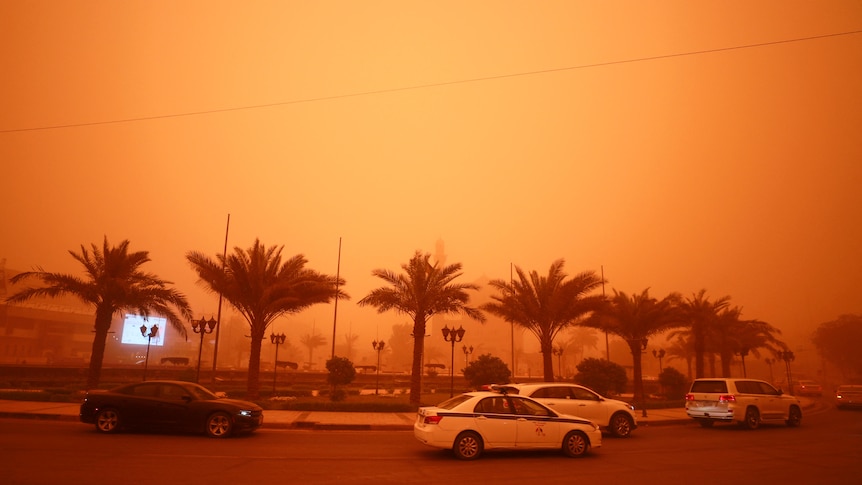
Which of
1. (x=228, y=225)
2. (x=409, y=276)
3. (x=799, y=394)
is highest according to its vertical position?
(x=228, y=225)

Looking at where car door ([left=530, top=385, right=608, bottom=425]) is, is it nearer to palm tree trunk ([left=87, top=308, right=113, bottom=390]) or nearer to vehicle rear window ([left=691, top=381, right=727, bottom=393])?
vehicle rear window ([left=691, top=381, right=727, bottom=393])

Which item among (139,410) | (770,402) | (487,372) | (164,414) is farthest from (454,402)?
(487,372)

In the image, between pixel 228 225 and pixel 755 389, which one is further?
pixel 228 225

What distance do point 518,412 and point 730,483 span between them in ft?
14.2

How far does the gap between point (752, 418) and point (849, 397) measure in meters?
16.6

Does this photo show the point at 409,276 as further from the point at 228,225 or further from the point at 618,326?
the point at 228,225

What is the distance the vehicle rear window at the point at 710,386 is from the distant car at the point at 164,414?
16.2m

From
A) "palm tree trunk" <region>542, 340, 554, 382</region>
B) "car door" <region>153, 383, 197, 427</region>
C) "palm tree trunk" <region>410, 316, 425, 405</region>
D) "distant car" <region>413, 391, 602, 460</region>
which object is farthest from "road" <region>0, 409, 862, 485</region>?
"palm tree trunk" <region>542, 340, 554, 382</region>

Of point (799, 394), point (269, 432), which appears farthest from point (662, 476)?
point (799, 394)

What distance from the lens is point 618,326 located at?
3288 centimetres

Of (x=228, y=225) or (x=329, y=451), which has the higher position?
(x=228, y=225)

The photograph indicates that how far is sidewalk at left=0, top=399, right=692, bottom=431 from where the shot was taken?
17.0 m

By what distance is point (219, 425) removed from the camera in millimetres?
14164

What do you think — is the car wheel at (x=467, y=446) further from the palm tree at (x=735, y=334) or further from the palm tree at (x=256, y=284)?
the palm tree at (x=735, y=334)
